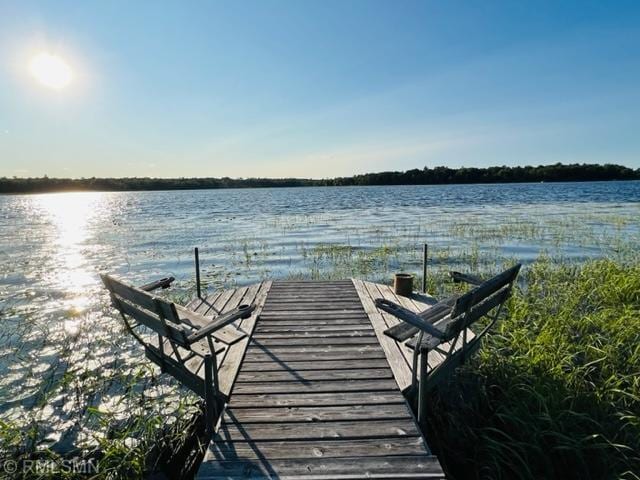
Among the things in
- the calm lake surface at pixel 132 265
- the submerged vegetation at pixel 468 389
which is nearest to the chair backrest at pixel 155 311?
the calm lake surface at pixel 132 265

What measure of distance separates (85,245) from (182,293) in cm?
1405

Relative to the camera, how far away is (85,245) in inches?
843

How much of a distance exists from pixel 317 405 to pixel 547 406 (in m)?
2.52

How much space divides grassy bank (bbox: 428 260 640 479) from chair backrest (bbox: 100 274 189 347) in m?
2.93

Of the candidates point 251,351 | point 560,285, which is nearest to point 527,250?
point 560,285

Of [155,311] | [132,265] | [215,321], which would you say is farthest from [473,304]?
[132,265]

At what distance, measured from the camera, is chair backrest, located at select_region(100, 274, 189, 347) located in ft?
10.8

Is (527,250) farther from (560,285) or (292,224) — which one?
(292,224)

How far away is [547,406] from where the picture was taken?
409 cm

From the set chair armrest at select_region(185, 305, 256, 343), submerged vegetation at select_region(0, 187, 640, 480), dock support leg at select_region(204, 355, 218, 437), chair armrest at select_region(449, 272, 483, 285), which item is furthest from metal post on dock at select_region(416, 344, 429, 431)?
chair armrest at select_region(449, 272, 483, 285)

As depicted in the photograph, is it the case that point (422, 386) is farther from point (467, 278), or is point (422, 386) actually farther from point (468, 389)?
point (467, 278)

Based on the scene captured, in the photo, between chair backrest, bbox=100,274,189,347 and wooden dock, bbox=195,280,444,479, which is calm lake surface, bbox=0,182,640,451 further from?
wooden dock, bbox=195,280,444,479

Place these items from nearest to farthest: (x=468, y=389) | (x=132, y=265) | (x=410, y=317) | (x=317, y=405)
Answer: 1. (x=410, y=317)
2. (x=317, y=405)
3. (x=468, y=389)
4. (x=132, y=265)

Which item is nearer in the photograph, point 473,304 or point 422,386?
point 422,386
